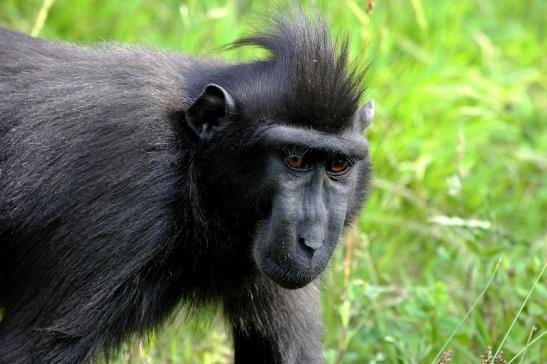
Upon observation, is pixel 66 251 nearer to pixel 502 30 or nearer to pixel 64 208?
pixel 64 208

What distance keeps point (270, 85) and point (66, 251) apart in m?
1.29

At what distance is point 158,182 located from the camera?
5188 millimetres

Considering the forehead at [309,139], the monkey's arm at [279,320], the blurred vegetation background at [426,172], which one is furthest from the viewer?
the blurred vegetation background at [426,172]

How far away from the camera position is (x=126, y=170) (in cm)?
514

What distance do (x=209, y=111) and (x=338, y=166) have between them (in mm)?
697

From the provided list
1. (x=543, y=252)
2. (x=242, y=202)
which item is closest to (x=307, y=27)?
(x=242, y=202)

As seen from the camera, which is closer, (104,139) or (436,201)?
(104,139)

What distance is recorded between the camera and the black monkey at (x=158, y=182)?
16.6ft

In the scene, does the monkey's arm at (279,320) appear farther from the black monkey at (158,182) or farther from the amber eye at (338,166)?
the amber eye at (338,166)

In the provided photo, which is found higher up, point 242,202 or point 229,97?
point 229,97

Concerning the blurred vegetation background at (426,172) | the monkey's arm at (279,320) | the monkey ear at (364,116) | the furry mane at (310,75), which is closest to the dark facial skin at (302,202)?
the furry mane at (310,75)

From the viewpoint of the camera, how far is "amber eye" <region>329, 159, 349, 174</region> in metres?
5.29

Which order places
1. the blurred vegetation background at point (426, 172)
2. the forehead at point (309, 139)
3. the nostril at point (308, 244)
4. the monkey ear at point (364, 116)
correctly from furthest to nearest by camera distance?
the blurred vegetation background at point (426, 172) < the monkey ear at point (364, 116) < the forehead at point (309, 139) < the nostril at point (308, 244)

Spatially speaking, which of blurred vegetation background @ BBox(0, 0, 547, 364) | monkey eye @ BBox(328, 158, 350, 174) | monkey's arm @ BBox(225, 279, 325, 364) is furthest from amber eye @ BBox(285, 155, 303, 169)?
blurred vegetation background @ BBox(0, 0, 547, 364)
